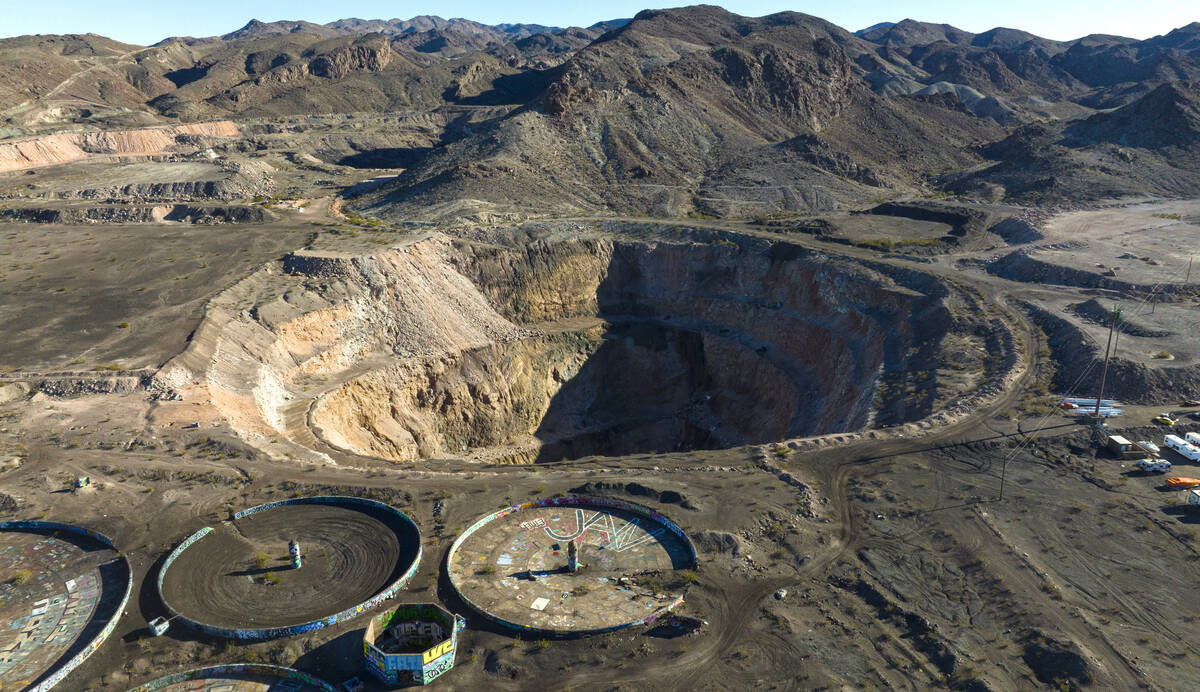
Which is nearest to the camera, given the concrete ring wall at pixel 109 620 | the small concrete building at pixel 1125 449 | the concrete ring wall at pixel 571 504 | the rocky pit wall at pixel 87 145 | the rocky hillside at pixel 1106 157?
the concrete ring wall at pixel 109 620

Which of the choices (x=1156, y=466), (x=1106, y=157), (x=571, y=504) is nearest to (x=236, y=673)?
(x=571, y=504)

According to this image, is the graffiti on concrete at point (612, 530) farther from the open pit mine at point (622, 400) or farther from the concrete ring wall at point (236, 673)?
the concrete ring wall at point (236, 673)

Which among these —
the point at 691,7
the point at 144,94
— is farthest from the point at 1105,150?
the point at 144,94

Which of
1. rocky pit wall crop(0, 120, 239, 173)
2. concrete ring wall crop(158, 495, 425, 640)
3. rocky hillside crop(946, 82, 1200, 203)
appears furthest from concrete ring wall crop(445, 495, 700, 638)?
rocky pit wall crop(0, 120, 239, 173)

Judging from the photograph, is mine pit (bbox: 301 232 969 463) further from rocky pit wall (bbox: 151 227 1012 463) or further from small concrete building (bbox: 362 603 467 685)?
small concrete building (bbox: 362 603 467 685)

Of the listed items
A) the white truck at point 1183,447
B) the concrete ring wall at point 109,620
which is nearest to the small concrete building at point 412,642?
the concrete ring wall at point 109,620

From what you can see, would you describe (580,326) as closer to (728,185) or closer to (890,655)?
(728,185)

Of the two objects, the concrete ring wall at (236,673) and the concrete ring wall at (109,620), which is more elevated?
the concrete ring wall at (109,620)
